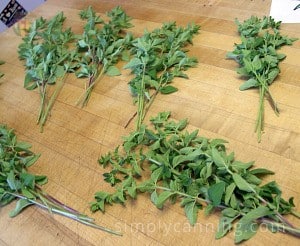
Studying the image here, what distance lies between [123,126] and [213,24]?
1.52 feet

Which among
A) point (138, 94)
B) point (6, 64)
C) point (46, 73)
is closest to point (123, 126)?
point (138, 94)

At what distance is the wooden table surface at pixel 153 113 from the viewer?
1.91 feet

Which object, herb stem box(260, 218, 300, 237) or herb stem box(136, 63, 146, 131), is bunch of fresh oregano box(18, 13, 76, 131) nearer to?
herb stem box(136, 63, 146, 131)

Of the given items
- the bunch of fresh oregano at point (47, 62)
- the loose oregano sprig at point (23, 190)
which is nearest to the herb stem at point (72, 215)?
the loose oregano sprig at point (23, 190)

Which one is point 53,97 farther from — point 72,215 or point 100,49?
point 72,215

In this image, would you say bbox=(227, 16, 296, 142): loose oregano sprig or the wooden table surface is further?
bbox=(227, 16, 296, 142): loose oregano sprig

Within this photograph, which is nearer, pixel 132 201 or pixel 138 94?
pixel 132 201

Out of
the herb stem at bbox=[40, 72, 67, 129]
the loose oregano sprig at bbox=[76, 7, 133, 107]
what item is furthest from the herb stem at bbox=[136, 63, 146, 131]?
the herb stem at bbox=[40, 72, 67, 129]

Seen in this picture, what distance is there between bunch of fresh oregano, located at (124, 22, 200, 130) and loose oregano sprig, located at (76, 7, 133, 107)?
0.05m

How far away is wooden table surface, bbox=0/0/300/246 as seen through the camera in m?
0.58

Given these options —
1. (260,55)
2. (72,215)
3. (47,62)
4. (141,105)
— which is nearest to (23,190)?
(72,215)

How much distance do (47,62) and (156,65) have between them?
1.06ft

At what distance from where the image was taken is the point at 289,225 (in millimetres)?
514

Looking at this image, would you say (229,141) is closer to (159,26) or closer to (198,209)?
(198,209)
